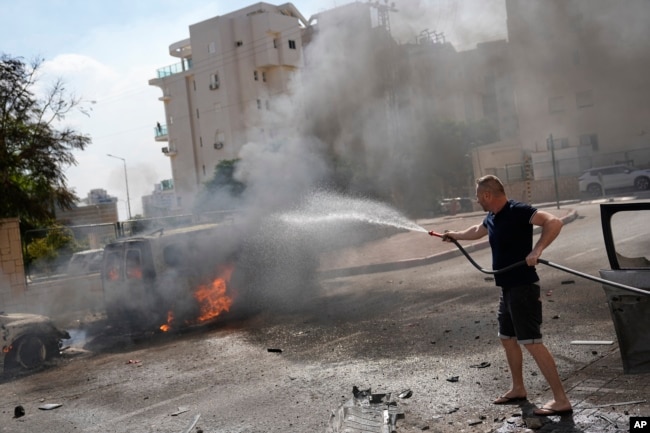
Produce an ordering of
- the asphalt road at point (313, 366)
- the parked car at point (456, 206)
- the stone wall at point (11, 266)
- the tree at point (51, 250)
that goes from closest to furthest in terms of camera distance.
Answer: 1. the asphalt road at point (313, 366)
2. the stone wall at point (11, 266)
3. the tree at point (51, 250)
4. the parked car at point (456, 206)

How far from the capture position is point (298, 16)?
42.4m

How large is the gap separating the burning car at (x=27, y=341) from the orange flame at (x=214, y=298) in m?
2.42

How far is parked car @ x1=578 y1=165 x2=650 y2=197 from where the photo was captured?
2530cm

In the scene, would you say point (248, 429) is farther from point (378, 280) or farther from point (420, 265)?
point (420, 265)

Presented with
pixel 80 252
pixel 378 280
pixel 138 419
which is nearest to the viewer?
pixel 138 419

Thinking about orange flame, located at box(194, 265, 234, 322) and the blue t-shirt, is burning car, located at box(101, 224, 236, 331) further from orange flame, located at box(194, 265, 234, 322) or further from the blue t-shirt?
the blue t-shirt

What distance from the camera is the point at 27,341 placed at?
859cm

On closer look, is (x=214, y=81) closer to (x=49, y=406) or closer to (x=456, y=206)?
(x=456, y=206)

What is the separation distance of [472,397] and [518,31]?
28.0 metres

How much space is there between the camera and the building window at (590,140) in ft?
107

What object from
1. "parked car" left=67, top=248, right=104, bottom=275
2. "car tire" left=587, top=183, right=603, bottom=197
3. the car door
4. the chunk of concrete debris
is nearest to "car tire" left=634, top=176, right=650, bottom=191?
the car door

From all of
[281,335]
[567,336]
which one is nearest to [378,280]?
[281,335]

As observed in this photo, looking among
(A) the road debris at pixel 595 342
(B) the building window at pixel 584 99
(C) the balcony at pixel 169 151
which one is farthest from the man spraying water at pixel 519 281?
(C) the balcony at pixel 169 151

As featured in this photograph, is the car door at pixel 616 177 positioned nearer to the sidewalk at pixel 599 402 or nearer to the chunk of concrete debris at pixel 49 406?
→ the sidewalk at pixel 599 402
